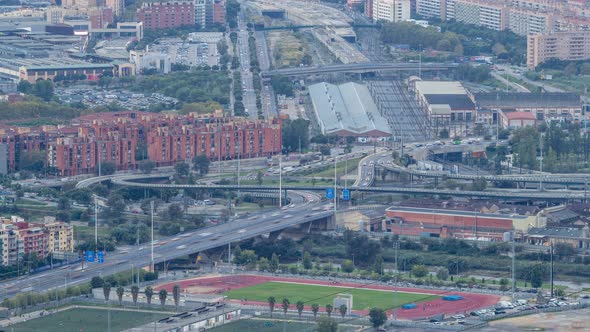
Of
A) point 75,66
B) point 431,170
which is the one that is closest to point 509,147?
point 431,170

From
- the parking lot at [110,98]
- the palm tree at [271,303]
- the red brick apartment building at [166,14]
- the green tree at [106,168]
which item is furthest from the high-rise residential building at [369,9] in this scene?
the palm tree at [271,303]

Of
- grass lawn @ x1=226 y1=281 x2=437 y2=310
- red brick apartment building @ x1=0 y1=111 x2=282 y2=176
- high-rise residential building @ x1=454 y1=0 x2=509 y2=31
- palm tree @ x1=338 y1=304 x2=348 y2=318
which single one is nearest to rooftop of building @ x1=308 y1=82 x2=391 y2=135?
red brick apartment building @ x1=0 y1=111 x2=282 y2=176

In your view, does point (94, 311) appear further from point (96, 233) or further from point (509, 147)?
point (509, 147)

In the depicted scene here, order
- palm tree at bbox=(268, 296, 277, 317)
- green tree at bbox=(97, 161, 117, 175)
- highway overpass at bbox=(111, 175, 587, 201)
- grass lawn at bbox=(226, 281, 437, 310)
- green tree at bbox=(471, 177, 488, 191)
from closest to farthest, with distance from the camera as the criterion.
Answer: palm tree at bbox=(268, 296, 277, 317)
grass lawn at bbox=(226, 281, 437, 310)
highway overpass at bbox=(111, 175, 587, 201)
green tree at bbox=(471, 177, 488, 191)
green tree at bbox=(97, 161, 117, 175)

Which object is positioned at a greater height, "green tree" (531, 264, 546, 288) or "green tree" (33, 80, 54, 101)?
"green tree" (33, 80, 54, 101)

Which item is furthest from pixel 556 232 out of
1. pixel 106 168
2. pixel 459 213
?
pixel 106 168

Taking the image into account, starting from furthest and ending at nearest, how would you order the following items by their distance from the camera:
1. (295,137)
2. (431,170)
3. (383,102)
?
(383,102), (295,137), (431,170)

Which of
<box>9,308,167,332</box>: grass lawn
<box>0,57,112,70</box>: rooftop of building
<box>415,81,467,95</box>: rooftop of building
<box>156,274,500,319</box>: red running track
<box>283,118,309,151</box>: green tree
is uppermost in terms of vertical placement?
<box>0,57,112,70</box>: rooftop of building

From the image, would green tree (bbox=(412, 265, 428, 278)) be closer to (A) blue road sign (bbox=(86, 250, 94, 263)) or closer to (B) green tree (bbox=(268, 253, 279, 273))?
(B) green tree (bbox=(268, 253, 279, 273))
